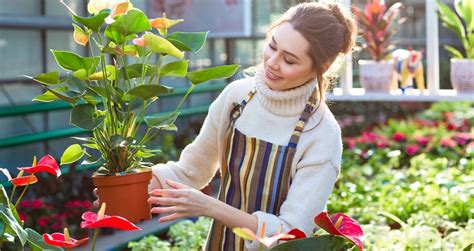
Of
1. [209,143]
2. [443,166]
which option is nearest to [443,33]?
[443,166]

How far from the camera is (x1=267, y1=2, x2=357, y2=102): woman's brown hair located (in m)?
2.06

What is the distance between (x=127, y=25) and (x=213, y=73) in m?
0.28

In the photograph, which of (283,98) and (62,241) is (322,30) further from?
(62,241)

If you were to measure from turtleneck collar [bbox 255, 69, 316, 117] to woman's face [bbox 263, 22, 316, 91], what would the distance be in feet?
0.18

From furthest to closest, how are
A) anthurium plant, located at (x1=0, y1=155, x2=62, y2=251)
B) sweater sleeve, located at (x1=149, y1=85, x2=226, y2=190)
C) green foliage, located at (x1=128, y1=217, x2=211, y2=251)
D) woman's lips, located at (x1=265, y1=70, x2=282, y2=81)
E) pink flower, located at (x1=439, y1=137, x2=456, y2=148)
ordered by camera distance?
pink flower, located at (x1=439, y1=137, x2=456, y2=148) < green foliage, located at (x1=128, y1=217, x2=211, y2=251) < sweater sleeve, located at (x1=149, y1=85, x2=226, y2=190) < woman's lips, located at (x1=265, y1=70, x2=282, y2=81) < anthurium plant, located at (x1=0, y1=155, x2=62, y2=251)

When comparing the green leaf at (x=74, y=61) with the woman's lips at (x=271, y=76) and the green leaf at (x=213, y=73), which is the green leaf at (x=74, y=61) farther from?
the woman's lips at (x=271, y=76)

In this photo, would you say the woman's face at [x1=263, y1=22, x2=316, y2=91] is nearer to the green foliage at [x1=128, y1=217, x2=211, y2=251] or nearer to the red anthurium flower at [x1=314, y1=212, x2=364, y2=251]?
the red anthurium flower at [x1=314, y1=212, x2=364, y2=251]

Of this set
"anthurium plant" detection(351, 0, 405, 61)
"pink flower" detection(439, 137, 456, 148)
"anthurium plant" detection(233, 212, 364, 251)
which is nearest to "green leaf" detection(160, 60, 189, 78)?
"anthurium plant" detection(233, 212, 364, 251)

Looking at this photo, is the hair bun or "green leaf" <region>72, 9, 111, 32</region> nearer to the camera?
"green leaf" <region>72, 9, 111, 32</region>

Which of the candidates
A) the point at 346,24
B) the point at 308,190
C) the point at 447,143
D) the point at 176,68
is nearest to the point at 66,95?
the point at 176,68

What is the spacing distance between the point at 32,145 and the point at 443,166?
9.75 ft

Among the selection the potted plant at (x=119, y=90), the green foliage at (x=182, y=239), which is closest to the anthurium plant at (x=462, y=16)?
the green foliage at (x=182, y=239)

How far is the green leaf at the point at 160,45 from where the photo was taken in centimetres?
188

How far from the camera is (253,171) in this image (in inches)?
87.8
